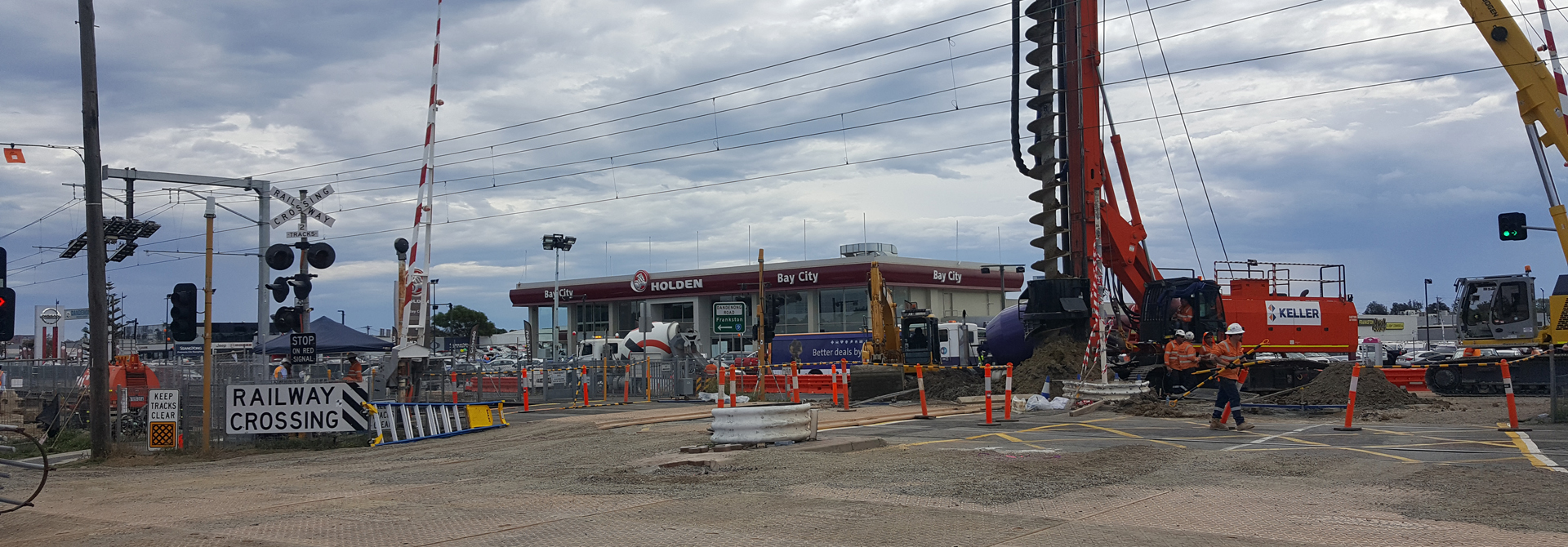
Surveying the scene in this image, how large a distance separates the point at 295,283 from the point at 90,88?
26.1 ft

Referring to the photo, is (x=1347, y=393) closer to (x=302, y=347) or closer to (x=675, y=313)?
(x=302, y=347)

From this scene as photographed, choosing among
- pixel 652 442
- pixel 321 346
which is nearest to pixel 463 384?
pixel 321 346

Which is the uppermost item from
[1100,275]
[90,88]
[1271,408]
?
[90,88]

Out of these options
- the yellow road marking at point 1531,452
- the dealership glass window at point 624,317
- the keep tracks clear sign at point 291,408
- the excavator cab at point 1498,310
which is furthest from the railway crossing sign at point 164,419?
the dealership glass window at point 624,317

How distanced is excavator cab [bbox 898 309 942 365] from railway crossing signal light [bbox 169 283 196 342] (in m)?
19.3

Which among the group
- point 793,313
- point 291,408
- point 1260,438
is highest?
point 793,313

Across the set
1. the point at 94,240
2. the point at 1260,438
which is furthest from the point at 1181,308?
the point at 94,240

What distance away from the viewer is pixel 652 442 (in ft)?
50.5

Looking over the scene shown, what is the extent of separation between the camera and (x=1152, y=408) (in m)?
19.6

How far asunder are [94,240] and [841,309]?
47987mm

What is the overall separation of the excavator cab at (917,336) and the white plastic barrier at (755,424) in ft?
61.3

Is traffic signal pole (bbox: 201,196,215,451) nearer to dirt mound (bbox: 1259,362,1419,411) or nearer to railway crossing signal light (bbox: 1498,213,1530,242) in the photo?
dirt mound (bbox: 1259,362,1419,411)

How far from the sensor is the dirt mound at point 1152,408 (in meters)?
19.2

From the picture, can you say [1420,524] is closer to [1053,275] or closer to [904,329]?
[1053,275]
